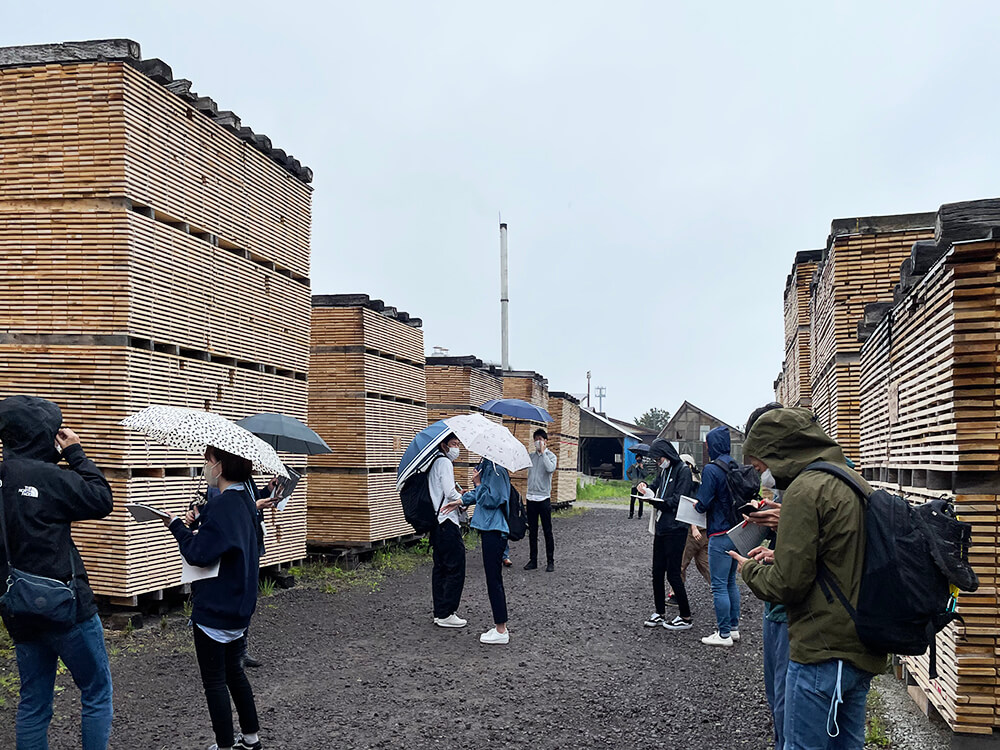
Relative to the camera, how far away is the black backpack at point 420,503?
27.2 ft

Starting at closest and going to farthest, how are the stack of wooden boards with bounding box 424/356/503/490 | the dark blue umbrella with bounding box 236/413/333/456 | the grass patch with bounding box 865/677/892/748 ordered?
the grass patch with bounding box 865/677/892/748 < the dark blue umbrella with bounding box 236/413/333/456 < the stack of wooden boards with bounding box 424/356/503/490

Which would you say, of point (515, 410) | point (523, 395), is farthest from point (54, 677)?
point (523, 395)

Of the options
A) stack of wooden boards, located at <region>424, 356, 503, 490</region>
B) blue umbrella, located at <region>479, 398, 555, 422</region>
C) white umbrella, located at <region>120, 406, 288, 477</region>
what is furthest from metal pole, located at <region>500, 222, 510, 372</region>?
white umbrella, located at <region>120, 406, 288, 477</region>

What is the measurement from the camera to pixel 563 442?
24.4 metres

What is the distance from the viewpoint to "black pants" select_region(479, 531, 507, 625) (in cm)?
750

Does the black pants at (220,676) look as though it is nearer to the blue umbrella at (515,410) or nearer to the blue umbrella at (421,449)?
the blue umbrella at (421,449)

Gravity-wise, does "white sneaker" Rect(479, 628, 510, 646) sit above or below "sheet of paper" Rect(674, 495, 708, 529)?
below

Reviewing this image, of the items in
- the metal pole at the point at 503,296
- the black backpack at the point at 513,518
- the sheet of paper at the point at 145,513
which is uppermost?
the metal pole at the point at 503,296

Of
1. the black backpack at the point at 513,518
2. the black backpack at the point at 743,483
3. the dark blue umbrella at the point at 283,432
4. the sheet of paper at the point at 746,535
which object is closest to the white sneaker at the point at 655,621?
the black backpack at the point at 513,518

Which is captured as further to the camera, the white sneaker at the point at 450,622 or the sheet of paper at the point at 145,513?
the white sneaker at the point at 450,622

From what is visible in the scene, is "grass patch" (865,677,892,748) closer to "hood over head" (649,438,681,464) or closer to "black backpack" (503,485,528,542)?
"hood over head" (649,438,681,464)

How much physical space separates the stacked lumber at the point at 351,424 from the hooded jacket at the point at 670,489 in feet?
16.9

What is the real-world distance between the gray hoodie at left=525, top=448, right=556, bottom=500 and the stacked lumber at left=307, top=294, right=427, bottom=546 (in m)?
2.22

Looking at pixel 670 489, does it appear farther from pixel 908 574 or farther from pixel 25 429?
pixel 25 429
